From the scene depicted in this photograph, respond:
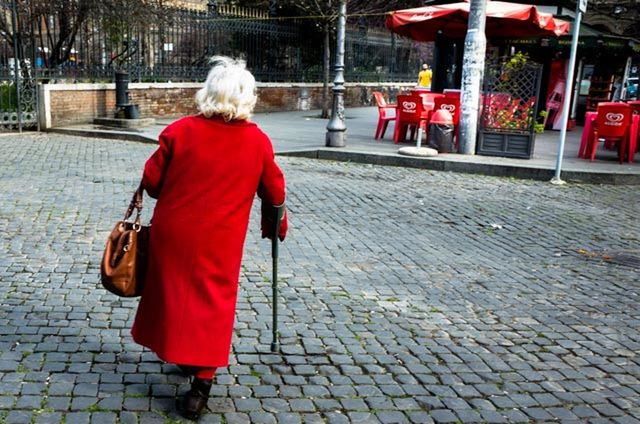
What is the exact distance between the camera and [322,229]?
746cm

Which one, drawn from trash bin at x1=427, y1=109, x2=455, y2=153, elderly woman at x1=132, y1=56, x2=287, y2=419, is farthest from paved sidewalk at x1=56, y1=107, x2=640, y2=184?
elderly woman at x1=132, y1=56, x2=287, y2=419

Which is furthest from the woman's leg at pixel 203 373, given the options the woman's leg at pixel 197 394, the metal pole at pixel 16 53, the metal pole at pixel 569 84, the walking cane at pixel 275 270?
the metal pole at pixel 16 53

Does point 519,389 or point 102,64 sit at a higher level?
point 102,64

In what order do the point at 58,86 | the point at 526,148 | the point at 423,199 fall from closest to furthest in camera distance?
the point at 423,199
the point at 526,148
the point at 58,86

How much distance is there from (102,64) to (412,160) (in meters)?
8.85

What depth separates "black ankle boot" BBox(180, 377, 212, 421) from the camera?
3350mm

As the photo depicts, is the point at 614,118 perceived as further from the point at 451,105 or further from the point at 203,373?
the point at 203,373

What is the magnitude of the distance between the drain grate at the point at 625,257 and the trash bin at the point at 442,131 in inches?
242

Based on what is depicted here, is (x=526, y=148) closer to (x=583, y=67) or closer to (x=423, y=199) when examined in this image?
(x=423, y=199)

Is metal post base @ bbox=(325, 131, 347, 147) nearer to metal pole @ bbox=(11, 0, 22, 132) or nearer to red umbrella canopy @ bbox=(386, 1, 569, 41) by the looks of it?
red umbrella canopy @ bbox=(386, 1, 569, 41)

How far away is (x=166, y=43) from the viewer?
1798 centimetres

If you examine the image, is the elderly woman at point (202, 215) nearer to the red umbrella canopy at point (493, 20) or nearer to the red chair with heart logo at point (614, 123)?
the red chair with heart logo at point (614, 123)

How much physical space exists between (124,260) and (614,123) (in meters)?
10.9

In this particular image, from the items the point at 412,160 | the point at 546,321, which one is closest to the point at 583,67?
the point at 412,160
